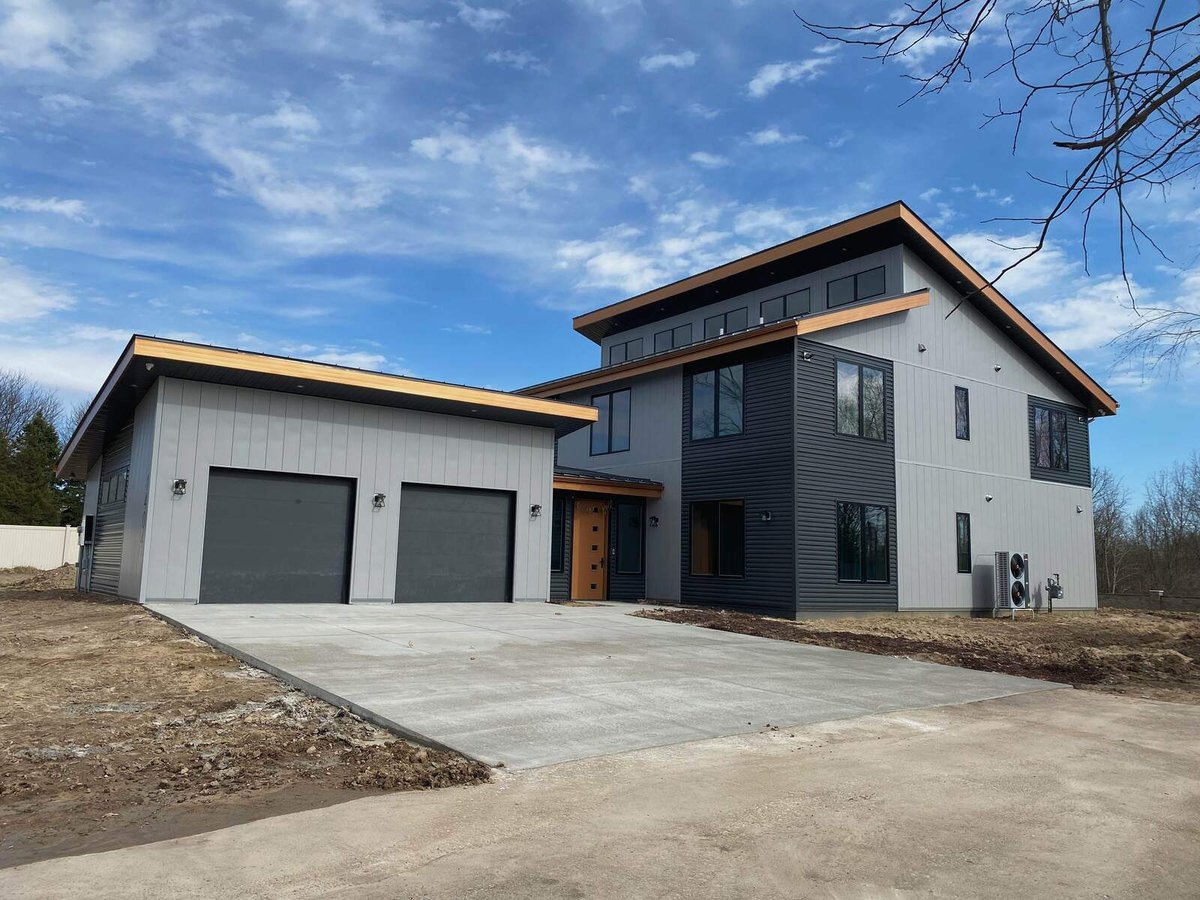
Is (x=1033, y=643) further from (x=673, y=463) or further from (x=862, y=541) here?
(x=673, y=463)

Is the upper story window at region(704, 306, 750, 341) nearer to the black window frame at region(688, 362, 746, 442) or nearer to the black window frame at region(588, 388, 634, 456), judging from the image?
the black window frame at region(588, 388, 634, 456)

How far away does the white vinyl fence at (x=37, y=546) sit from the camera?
2992 cm

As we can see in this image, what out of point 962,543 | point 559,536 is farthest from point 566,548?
point 962,543

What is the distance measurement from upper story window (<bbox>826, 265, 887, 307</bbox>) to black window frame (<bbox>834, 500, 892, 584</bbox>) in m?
4.68

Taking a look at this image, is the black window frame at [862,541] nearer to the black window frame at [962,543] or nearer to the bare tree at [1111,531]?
the black window frame at [962,543]

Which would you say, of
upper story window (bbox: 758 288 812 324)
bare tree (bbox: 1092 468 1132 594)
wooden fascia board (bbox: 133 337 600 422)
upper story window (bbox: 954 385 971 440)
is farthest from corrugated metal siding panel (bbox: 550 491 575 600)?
bare tree (bbox: 1092 468 1132 594)

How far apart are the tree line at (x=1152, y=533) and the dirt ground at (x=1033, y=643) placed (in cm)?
1707

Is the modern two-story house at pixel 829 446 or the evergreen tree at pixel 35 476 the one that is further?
the evergreen tree at pixel 35 476

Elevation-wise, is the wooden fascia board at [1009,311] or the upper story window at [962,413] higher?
the wooden fascia board at [1009,311]

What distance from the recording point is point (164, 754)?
4.90 meters

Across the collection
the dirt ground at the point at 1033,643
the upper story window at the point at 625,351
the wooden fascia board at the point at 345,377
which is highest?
the upper story window at the point at 625,351

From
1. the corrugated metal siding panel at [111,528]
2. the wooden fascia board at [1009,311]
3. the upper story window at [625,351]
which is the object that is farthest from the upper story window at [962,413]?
the corrugated metal siding panel at [111,528]

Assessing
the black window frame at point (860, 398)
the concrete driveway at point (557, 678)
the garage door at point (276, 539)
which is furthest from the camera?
the black window frame at point (860, 398)

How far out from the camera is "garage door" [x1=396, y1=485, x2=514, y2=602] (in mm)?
15023
